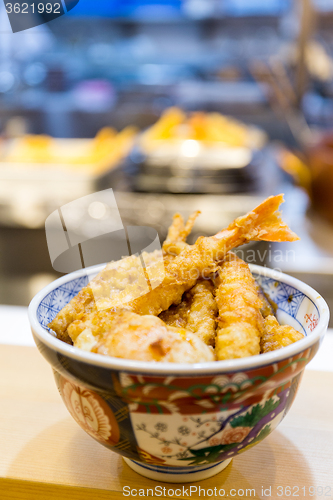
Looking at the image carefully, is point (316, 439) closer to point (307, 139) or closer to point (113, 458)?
point (113, 458)

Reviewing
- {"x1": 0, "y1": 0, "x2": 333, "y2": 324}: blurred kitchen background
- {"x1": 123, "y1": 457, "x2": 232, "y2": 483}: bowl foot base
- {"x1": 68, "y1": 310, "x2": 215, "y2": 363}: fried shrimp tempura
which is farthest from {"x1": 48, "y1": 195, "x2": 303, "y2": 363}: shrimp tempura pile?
{"x1": 0, "y1": 0, "x2": 333, "y2": 324}: blurred kitchen background

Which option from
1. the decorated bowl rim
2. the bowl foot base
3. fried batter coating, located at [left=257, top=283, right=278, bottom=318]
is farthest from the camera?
fried batter coating, located at [left=257, top=283, right=278, bottom=318]

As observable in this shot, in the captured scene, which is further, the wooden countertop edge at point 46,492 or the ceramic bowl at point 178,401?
the wooden countertop edge at point 46,492

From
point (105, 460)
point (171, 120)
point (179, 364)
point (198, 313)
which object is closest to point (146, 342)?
point (179, 364)

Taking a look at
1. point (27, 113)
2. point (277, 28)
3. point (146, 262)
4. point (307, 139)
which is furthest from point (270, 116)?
point (146, 262)

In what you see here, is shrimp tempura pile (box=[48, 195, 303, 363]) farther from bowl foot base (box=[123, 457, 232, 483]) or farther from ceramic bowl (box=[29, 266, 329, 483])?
bowl foot base (box=[123, 457, 232, 483])

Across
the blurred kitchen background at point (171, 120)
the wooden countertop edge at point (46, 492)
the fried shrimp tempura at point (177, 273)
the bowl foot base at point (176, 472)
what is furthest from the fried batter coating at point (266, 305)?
the blurred kitchen background at point (171, 120)

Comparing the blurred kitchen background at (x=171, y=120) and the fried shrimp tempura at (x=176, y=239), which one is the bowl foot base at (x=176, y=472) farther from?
the blurred kitchen background at (x=171, y=120)
